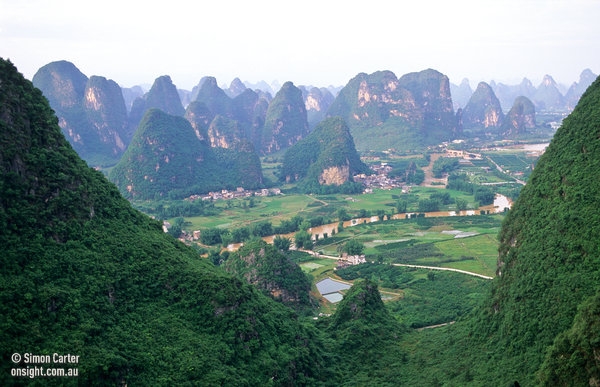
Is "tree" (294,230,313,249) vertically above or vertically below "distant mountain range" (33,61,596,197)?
below

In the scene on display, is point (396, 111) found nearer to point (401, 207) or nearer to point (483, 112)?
point (483, 112)

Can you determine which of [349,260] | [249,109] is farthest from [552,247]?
[249,109]

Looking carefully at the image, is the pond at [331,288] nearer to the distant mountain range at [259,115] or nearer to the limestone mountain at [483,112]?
the distant mountain range at [259,115]

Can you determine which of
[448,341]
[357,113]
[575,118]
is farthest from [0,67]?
[357,113]

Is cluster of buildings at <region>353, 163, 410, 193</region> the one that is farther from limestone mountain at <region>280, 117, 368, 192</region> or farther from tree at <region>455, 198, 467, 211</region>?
tree at <region>455, 198, 467, 211</region>

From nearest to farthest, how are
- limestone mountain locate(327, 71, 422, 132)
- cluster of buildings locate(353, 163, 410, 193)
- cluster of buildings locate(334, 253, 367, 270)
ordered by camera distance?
cluster of buildings locate(334, 253, 367, 270) → cluster of buildings locate(353, 163, 410, 193) → limestone mountain locate(327, 71, 422, 132)

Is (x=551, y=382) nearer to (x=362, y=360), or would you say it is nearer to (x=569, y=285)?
(x=569, y=285)

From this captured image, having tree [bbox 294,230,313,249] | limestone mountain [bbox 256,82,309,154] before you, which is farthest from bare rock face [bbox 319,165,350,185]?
limestone mountain [bbox 256,82,309,154]
